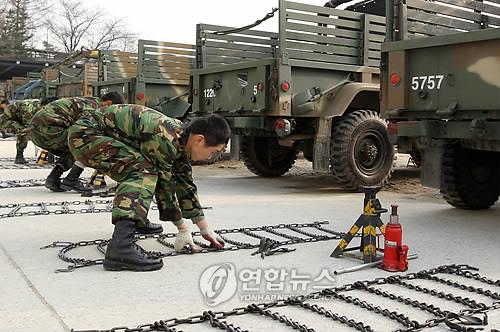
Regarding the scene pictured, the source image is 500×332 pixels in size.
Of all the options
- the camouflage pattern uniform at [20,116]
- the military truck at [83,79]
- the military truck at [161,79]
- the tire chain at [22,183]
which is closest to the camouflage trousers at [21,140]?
the camouflage pattern uniform at [20,116]

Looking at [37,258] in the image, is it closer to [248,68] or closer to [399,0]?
[399,0]

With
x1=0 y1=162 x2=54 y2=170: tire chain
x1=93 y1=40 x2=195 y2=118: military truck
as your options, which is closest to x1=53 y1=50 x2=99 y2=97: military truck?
x1=93 y1=40 x2=195 y2=118: military truck

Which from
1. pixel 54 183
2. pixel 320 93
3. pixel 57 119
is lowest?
pixel 54 183

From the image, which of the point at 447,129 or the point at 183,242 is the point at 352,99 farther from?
the point at 183,242

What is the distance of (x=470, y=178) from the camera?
5.82 meters

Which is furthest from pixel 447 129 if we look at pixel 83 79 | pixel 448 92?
pixel 83 79

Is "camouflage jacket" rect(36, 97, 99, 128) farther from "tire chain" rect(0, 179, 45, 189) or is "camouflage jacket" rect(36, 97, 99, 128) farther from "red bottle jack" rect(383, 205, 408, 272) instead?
"red bottle jack" rect(383, 205, 408, 272)

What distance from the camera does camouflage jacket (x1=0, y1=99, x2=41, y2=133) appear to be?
10352 mm

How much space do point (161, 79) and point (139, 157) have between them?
24.9 ft

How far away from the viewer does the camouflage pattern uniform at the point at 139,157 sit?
3.81 meters

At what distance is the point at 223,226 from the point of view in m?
5.27

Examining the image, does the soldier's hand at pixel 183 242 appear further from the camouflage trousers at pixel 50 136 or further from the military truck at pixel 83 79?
the military truck at pixel 83 79

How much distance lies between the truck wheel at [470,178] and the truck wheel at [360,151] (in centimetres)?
151

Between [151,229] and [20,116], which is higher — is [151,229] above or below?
below
